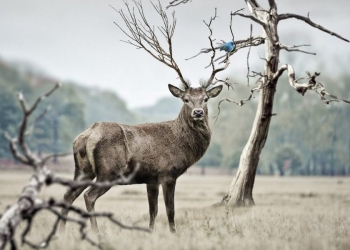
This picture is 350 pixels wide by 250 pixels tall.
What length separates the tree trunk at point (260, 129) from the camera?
45.4 ft

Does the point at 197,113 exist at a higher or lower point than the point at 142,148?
higher

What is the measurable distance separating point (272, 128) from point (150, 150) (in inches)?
2585

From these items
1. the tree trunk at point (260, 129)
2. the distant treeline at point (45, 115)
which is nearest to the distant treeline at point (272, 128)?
the distant treeline at point (45, 115)

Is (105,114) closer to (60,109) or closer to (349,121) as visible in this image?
(60,109)

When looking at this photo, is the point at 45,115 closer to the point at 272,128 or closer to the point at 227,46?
the point at 272,128

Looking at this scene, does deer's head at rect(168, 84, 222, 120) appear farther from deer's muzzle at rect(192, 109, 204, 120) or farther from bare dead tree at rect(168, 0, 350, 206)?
bare dead tree at rect(168, 0, 350, 206)

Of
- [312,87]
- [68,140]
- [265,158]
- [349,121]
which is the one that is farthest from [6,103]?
[312,87]

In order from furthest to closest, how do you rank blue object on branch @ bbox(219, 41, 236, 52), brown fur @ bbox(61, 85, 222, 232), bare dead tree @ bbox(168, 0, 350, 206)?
bare dead tree @ bbox(168, 0, 350, 206)
blue object on branch @ bbox(219, 41, 236, 52)
brown fur @ bbox(61, 85, 222, 232)

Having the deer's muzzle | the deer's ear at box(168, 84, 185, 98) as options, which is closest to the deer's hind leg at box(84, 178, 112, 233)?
the deer's muzzle

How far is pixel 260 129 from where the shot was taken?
46.0ft

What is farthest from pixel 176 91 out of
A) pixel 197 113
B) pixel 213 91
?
pixel 197 113

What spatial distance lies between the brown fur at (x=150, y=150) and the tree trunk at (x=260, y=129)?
12.2ft

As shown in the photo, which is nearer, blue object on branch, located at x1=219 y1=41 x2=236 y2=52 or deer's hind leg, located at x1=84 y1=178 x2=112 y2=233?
deer's hind leg, located at x1=84 y1=178 x2=112 y2=233

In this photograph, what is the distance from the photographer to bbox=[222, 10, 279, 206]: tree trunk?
45.4 feet
